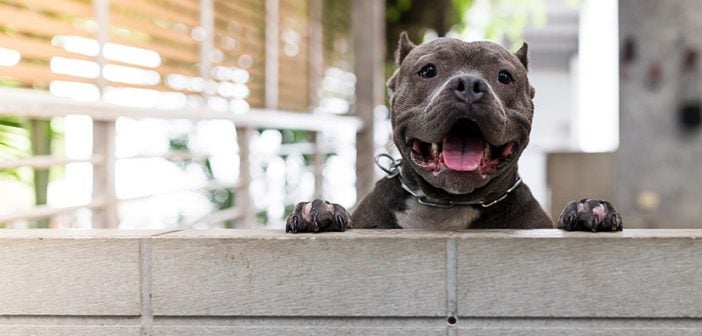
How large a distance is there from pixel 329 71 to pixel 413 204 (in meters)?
7.35

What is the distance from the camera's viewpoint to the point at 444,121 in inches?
112

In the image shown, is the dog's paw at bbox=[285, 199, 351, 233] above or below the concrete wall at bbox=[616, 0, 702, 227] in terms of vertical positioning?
below

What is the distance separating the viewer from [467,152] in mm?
3002

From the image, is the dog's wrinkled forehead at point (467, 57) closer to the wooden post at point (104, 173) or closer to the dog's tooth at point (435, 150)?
the dog's tooth at point (435, 150)

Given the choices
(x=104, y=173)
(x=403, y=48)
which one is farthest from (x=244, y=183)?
(x=403, y=48)

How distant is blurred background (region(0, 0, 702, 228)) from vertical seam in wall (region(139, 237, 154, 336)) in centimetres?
140

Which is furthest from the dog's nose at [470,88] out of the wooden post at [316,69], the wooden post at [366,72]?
the wooden post at [366,72]

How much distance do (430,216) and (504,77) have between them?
564 millimetres

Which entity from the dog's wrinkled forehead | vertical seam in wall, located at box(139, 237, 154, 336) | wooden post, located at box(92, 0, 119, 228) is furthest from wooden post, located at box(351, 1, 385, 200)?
vertical seam in wall, located at box(139, 237, 154, 336)

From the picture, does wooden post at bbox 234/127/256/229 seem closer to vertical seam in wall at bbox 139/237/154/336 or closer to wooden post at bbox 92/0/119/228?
wooden post at bbox 92/0/119/228

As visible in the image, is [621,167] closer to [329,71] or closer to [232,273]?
[329,71]

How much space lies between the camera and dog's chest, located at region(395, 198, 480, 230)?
130 inches

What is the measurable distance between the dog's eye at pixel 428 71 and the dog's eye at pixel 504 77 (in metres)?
0.22

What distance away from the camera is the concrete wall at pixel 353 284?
231 cm
